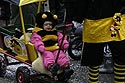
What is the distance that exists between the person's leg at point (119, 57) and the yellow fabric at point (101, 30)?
0.07 meters

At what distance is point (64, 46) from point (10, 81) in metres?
1.06

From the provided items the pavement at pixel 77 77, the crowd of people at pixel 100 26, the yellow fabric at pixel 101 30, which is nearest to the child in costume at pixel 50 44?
the pavement at pixel 77 77

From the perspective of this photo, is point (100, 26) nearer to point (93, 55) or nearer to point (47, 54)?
point (93, 55)

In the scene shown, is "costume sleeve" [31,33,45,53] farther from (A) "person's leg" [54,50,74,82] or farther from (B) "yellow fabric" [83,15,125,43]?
(B) "yellow fabric" [83,15,125,43]

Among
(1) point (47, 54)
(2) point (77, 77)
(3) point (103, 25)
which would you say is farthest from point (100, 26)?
→ (2) point (77, 77)

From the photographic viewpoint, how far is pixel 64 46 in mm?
4516

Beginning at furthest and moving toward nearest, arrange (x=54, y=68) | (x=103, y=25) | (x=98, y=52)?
(x=54, y=68) → (x=98, y=52) → (x=103, y=25)

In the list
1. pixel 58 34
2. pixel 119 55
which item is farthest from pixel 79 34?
pixel 119 55

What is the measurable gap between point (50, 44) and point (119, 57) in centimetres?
124

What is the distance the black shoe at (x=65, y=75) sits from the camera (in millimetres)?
4449

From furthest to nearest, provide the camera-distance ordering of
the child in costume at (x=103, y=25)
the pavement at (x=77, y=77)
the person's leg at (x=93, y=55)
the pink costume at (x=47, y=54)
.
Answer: the pavement at (x=77, y=77) → the pink costume at (x=47, y=54) → the person's leg at (x=93, y=55) → the child in costume at (x=103, y=25)

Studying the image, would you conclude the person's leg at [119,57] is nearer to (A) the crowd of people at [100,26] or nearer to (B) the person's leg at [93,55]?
(A) the crowd of people at [100,26]

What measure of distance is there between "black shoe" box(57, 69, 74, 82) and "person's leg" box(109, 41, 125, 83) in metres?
0.87

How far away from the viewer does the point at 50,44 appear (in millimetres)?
4582
